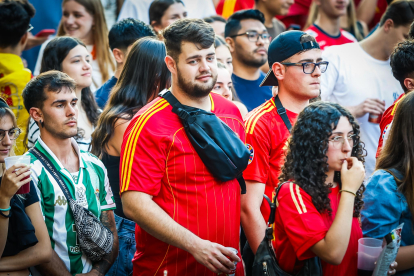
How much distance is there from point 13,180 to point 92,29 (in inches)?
140

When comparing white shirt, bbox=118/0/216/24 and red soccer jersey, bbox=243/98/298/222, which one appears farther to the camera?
white shirt, bbox=118/0/216/24

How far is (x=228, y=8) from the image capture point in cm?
728

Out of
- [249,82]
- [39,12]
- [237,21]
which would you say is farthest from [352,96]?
[39,12]

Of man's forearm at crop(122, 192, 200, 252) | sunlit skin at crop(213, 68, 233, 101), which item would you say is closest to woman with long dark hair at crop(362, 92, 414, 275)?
man's forearm at crop(122, 192, 200, 252)

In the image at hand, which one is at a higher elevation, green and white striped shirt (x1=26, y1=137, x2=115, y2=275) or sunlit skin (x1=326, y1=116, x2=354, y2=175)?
sunlit skin (x1=326, y1=116, x2=354, y2=175)

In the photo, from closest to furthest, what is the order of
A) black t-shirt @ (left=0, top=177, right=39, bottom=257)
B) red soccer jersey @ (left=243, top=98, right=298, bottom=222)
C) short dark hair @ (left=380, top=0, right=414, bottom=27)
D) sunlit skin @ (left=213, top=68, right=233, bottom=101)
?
black t-shirt @ (left=0, top=177, right=39, bottom=257) < red soccer jersey @ (left=243, top=98, right=298, bottom=222) < sunlit skin @ (left=213, top=68, right=233, bottom=101) < short dark hair @ (left=380, top=0, right=414, bottom=27)

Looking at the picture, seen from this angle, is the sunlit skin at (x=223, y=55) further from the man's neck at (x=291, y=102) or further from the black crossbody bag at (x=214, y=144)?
the black crossbody bag at (x=214, y=144)

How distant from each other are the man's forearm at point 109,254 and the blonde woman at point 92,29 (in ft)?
8.56

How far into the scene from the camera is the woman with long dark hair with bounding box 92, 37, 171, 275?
3.56m

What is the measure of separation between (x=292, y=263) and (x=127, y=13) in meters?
5.03

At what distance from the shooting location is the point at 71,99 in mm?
3451

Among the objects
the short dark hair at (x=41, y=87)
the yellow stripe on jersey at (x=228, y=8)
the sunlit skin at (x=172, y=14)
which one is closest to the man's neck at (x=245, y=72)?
the sunlit skin at (x=172, y=14)

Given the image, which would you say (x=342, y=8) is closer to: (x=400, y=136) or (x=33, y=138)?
(x=400, y=136)

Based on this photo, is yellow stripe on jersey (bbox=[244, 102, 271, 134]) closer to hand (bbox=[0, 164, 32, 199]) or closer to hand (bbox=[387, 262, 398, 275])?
hand (bbox=[387, 262, 398, 275])
